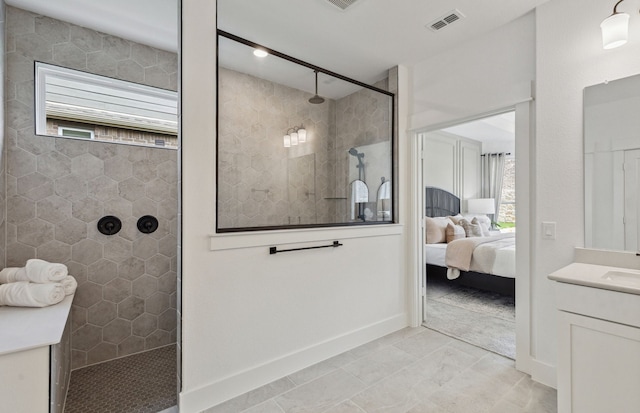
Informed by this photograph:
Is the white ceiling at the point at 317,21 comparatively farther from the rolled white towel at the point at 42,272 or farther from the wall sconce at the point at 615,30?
the rolled white towel at the point at 42,272

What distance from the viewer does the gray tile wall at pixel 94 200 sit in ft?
6.57

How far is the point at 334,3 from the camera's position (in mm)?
2016

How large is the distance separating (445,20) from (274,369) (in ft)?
9.29

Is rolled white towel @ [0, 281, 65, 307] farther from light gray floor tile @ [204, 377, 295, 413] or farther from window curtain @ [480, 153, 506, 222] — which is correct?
window curtain @ [480, 153, 506, 222]

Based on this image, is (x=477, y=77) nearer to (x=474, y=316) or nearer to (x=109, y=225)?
(x=474, y=316)

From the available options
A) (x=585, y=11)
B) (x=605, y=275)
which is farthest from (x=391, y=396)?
(x=585, y=11)

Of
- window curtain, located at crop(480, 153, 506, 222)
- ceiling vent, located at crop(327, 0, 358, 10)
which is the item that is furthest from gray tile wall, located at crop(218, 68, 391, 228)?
window curtain, located at crop(480, 153, 506, 222)

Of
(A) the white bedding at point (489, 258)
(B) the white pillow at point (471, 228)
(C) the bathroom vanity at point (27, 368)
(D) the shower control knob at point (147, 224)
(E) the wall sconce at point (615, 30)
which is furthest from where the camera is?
(B) the white pillow at point (471, 228)

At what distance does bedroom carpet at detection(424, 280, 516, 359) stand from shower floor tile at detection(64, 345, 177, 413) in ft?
7.69

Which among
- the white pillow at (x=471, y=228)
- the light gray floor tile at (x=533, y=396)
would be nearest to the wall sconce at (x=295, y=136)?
the light gray floor tile at (x=533, y=396)

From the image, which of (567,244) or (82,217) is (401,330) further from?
(82,217)

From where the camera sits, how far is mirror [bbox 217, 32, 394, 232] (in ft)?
6.61

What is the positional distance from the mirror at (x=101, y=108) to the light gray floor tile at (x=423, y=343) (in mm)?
2692

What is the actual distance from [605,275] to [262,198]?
2092 mm
